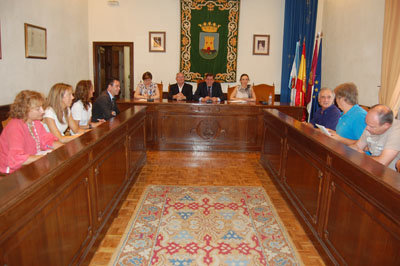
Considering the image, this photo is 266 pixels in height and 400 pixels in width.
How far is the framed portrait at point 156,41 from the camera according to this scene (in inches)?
305

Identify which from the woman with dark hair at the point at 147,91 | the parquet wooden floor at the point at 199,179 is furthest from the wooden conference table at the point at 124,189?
the woman with dark hair at the point at 147,91

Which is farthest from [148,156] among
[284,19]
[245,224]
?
[284,19]

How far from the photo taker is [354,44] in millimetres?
5723

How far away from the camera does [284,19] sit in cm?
762

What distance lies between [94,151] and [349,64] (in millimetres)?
5303

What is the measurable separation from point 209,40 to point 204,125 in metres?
2.97

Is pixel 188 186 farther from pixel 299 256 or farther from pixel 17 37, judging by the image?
pixel 17 37

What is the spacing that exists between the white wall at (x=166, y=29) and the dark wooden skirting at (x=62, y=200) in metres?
4.84

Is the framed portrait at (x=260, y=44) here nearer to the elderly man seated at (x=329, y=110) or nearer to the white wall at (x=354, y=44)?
the white wall at (x=354, y=44)

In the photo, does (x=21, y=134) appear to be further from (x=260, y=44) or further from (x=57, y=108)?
(x=260, y=44)

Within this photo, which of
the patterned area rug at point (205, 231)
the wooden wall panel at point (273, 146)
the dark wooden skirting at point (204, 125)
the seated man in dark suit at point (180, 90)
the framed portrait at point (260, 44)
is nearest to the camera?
the patterned area rug at point (205, 231)

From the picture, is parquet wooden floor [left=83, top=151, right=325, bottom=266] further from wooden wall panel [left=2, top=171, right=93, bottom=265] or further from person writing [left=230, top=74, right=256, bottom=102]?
person writing [left=230, top=74, right=256, bottom=102]

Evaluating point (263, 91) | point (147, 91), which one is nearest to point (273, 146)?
point (147, 91)

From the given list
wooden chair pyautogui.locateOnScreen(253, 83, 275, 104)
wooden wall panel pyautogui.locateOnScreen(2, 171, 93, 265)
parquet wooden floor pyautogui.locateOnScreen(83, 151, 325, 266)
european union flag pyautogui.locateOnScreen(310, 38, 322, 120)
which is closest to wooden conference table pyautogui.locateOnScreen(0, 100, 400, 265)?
wooden wall panel pyautogui.locateOnScreen(2, 171, 93, 265)
